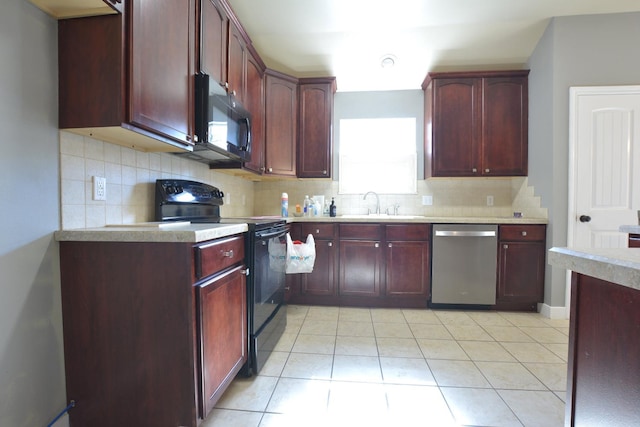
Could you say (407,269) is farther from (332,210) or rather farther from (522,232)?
(522,232)

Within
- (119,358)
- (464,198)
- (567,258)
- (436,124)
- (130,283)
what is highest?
(436,124)

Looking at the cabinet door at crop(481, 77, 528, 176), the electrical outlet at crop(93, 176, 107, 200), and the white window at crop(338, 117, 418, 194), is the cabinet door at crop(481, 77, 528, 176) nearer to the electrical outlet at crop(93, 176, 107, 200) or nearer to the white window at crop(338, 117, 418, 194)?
the white window at crop(338, 117, 418, 194)

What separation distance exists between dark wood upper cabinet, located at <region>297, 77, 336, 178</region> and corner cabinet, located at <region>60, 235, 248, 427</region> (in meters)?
1.99

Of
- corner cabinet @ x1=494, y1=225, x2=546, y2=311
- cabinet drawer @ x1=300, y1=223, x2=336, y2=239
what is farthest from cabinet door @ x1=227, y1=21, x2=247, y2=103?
corner cabinet @ x1=494, y1=225, x2=546, y2=311

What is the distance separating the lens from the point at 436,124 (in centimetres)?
285

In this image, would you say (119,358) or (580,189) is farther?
(580,189)

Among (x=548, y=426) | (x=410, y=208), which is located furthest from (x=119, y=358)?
(x=410, y=208)

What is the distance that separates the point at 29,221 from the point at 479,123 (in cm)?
342

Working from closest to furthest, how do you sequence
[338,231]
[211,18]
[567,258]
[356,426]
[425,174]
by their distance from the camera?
[567,258]
[356,426]
[211,18]
[338,231]
[425,174]

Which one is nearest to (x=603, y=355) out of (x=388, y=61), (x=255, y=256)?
(x=255, y=256)

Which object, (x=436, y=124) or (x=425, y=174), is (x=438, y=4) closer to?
(x=436, y=124)

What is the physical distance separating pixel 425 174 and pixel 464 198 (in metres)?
0.53

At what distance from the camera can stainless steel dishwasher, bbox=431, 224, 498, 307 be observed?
8.27ft

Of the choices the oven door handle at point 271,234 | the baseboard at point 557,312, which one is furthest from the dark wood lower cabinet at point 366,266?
the baseboard at point 557,312
